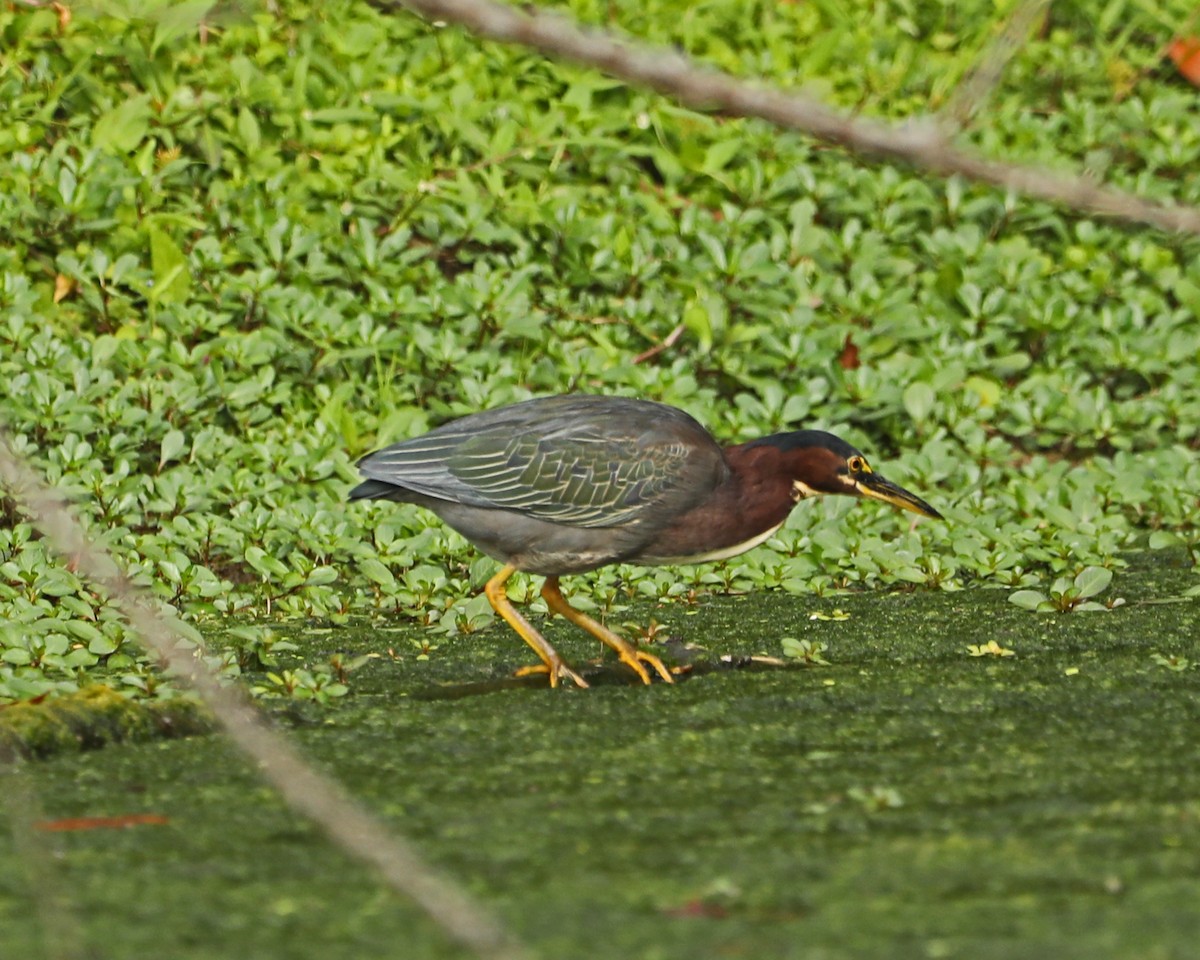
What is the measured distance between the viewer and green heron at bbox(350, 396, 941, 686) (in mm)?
4805

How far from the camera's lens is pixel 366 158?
7305mm

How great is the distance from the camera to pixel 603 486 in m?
4.83

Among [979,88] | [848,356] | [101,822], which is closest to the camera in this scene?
[979,88]

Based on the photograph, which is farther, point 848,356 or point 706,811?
point 848,356

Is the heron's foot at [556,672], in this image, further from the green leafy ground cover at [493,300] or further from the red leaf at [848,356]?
the red leaf at [848,356]

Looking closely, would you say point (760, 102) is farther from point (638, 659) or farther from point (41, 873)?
point (638, 659)

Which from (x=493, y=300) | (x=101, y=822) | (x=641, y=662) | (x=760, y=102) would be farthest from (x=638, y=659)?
(x=760, y=102)

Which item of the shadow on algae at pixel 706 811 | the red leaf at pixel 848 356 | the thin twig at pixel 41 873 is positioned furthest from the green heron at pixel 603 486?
the red leaf at pixel 848 356

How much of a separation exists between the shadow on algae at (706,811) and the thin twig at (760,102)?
4.26 feet

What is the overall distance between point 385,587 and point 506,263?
6.66ft

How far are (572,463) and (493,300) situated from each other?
6.14 feet

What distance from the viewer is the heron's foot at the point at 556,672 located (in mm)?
4562

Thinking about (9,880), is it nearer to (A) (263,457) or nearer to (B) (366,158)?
(A) (263,457)

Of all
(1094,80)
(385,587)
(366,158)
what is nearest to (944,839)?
(385,587)
